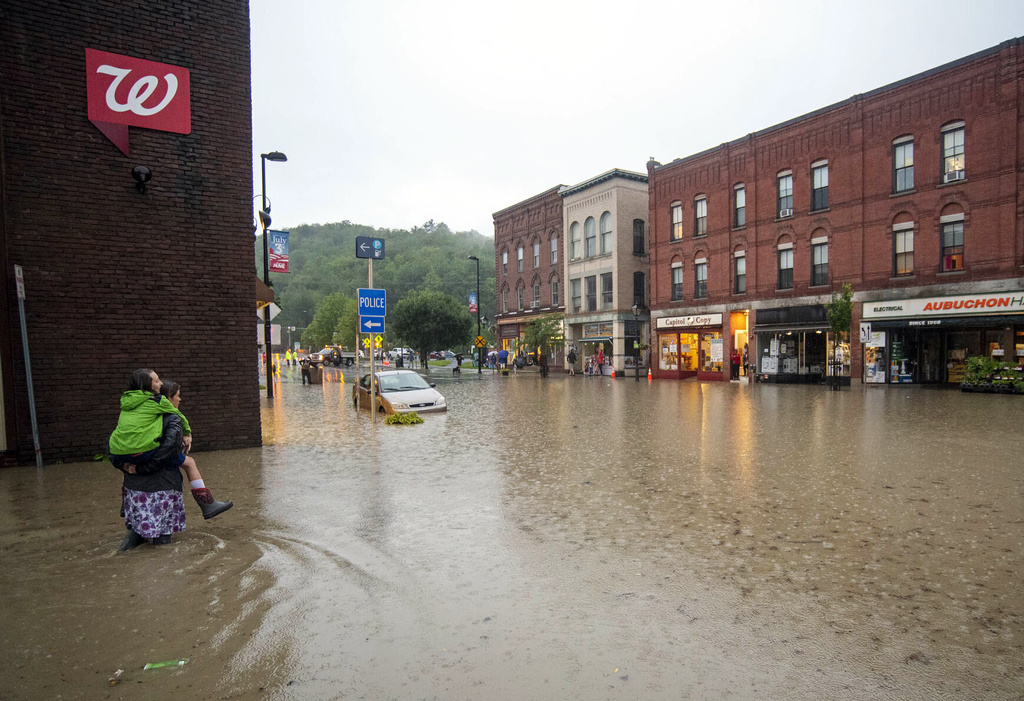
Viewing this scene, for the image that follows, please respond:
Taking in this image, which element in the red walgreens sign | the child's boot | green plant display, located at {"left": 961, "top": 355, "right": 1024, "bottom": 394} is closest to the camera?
the child's boot

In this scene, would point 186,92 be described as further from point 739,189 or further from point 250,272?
point 739,189

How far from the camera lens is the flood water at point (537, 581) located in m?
3.40

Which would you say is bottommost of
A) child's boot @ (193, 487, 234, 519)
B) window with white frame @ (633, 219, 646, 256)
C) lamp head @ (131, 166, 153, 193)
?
child's boot @ (193, 487, 234, 519)

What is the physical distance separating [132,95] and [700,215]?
106ft

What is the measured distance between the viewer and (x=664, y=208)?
3916 centimetres

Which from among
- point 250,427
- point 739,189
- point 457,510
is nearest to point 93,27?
point 250,427

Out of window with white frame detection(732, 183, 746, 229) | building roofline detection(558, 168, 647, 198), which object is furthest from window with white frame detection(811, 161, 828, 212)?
building roofline detection(558, 168, 647, 198)

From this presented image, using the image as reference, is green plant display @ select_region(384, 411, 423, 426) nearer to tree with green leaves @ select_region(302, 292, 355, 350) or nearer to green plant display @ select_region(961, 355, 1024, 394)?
green plant display @ select_region(961, 355, 1024, 394)

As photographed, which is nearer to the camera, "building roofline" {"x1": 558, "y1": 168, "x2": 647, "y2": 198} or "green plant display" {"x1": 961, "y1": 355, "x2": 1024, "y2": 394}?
"green plant display" {"x1": 961, "y1": 355, "x2": 1024, "y2": 394}

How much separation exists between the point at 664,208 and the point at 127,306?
3399 cm

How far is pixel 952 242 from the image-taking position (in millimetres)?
25984

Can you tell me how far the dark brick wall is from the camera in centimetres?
941

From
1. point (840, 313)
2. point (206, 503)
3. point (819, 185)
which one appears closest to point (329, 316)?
point (819, 185)

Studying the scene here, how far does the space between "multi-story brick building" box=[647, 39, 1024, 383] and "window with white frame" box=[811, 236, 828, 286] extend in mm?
64
